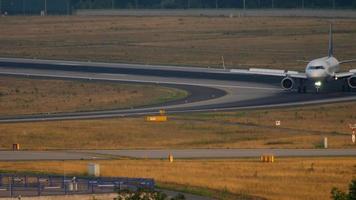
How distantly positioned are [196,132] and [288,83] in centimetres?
3032

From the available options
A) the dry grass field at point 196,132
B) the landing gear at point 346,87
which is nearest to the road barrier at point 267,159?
the dry grass field at point 196,132

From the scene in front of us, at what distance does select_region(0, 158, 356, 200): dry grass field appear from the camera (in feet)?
204

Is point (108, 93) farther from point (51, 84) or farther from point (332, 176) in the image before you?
point (332, 176)

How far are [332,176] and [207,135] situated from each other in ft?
68.2

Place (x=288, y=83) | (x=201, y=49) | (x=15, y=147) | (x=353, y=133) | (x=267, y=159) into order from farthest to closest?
(x=201, y=49)
(x=288, y=83)
(x=353, y=133)
(x=15, y=147)
(x=267, y=159)

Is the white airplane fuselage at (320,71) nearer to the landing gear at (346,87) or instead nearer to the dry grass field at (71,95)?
the landing gear at (346,87)

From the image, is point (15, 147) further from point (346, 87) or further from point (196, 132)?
point (346, 87)

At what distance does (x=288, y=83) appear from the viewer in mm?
116562

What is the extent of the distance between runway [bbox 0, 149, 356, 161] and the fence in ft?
37.9

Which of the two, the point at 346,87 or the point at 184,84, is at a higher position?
the point at 184,84

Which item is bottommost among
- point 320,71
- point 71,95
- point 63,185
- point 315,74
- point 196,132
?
point 63,185

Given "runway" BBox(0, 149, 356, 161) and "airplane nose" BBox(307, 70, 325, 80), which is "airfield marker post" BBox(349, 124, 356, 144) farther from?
"airplane nose" BBox(307, 70, 325, 80)

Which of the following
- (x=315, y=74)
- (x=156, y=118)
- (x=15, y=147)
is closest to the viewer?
(x=15, y=147)

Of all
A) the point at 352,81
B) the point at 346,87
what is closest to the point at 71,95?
the point at 346,87
